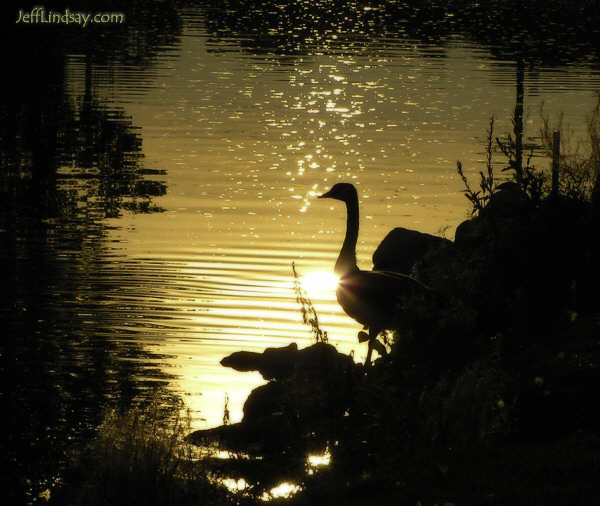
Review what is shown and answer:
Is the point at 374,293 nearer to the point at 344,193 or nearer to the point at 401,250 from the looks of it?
the point at 344,193

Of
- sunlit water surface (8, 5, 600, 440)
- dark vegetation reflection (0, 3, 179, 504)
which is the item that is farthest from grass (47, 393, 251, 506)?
sunlit water surface (8, 5, 600, 440)

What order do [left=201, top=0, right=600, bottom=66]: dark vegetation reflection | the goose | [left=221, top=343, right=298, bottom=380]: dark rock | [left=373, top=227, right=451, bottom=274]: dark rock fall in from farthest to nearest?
[left=201, top=0, right=600, bottom=66]: dark vegetation reflection
[left=373, top=227, right=451, bottom=274]: dark rock
[left=221, top=343, right=298, bottom=380]: dark rock
the goose

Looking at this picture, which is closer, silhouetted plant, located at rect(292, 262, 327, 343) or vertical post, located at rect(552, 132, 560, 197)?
silhouetted plant, located at rect(292, 262, 327, 343)

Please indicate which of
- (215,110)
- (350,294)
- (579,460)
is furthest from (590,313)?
(215,110)

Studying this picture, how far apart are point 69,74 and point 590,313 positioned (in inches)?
1269

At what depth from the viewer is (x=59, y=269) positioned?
1831 cm

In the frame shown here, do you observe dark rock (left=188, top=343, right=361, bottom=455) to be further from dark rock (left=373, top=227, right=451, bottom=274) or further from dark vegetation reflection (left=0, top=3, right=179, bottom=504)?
dark rock (left=373, top=227, right=451, bottom=274)

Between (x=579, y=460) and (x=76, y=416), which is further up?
(x=579, y=460)

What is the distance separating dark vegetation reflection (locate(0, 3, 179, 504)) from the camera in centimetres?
1274

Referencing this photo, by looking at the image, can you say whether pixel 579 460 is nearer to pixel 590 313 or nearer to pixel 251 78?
pixel 590 313

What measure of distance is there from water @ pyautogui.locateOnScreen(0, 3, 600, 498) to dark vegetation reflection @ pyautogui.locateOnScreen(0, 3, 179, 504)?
0.04 m

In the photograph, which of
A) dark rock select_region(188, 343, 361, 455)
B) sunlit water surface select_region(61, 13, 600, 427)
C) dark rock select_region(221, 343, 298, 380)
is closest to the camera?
dark rock select_region(188, 343, 361, 455)

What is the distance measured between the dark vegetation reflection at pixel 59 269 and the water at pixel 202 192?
0.14ft

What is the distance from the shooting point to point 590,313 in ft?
42.6
